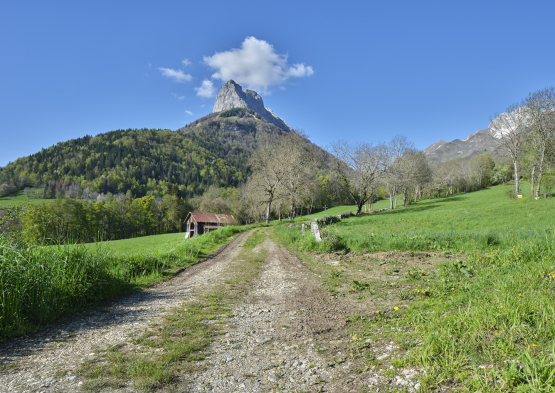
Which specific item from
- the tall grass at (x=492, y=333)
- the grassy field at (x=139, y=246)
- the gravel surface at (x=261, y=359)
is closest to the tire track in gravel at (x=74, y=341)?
the gravel surface at (x=261, y=359)

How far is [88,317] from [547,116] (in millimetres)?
44579

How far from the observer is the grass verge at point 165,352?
3137 millimetres

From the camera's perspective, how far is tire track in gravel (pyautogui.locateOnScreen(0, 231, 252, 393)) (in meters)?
3.14

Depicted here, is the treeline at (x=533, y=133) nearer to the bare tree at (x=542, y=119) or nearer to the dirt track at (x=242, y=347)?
the bare tree at (x=542, y=119)

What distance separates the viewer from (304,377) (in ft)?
10.6

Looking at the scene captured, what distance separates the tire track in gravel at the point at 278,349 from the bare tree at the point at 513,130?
42126 millimetres

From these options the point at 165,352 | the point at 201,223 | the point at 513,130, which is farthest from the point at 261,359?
the point at 201,223

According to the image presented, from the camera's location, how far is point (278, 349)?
4031 millimetres

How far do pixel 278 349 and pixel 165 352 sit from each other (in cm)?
167

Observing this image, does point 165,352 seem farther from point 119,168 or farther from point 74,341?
point 119,168

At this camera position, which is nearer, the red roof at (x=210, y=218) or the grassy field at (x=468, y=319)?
the grassy field at (x=468, y=319)

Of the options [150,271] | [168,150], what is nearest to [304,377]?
[150,271]

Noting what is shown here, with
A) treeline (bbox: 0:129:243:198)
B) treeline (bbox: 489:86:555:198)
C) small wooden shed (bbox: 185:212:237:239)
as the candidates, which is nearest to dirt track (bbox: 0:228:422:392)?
treeline (bbox: 489:86:555:198)

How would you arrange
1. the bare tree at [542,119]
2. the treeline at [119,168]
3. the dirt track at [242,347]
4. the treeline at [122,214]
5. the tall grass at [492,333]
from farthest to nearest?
the treeline at [119,168] < the treeline at [122,214] < the bare tree at [542,119] < the dirt track at [242,347] < the tall grass at [492,333]
